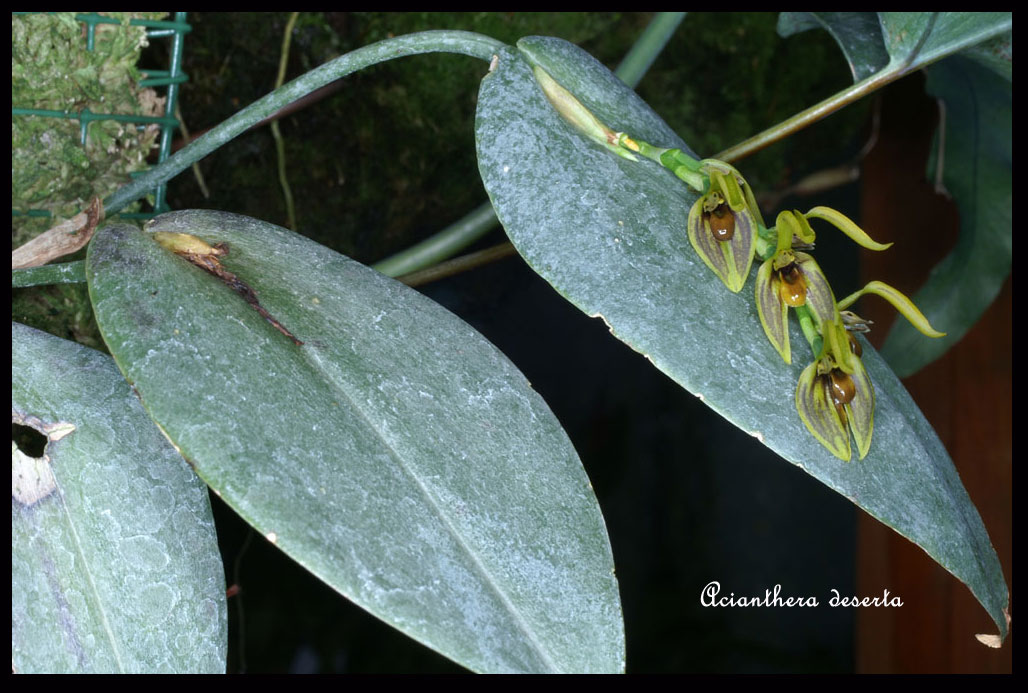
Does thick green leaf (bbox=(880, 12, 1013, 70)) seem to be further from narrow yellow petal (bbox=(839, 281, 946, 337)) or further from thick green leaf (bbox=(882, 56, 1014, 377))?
thick green leaf (bbox=(882, 56, 1014, 377))

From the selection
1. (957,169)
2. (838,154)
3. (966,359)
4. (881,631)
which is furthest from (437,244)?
(881,631)

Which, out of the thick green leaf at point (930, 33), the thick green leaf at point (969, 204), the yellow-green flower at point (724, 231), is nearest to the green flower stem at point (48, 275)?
the yellow-green flower at point (724, 231)

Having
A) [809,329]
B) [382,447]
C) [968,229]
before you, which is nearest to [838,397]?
[809,329]

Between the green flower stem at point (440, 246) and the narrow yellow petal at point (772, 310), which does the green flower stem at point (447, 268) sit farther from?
the narrow yellow petal at point (772, 310)

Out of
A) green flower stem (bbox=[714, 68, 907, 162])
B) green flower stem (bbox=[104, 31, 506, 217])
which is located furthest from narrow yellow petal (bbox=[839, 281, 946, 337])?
green flower stem (bbox=[104, 31, 506, 217])

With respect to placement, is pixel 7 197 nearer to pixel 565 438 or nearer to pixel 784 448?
pixel 565 438

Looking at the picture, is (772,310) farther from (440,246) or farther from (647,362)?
(647,362)
